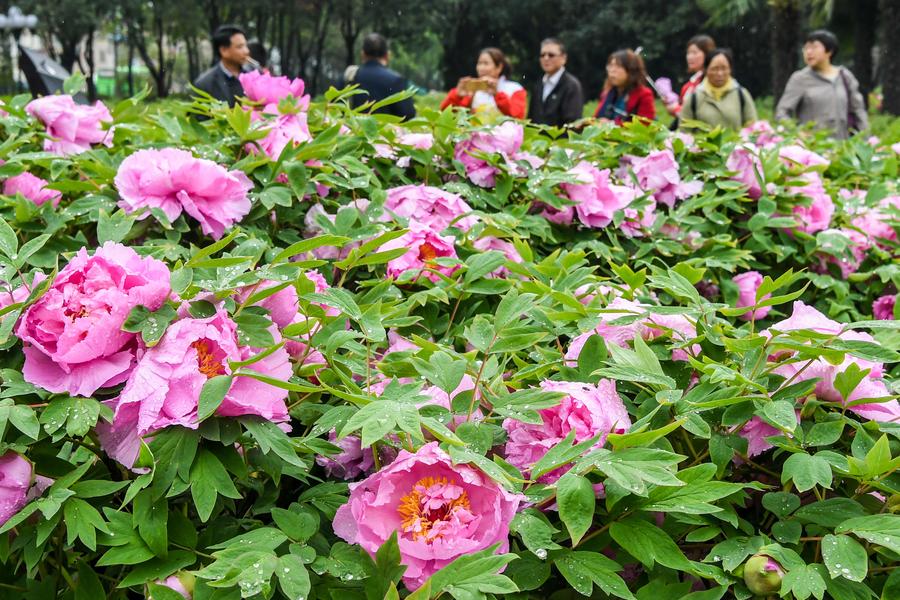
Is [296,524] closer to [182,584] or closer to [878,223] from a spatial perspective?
[182,584]

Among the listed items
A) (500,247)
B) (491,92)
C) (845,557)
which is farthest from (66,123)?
(491,92)

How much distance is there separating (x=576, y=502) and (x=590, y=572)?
0.33ft

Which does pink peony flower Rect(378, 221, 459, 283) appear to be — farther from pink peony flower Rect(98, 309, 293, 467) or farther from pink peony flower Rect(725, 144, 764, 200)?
pink peony flower Rect(725, 144, 764, 200)

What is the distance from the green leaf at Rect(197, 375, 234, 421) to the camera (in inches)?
40.7

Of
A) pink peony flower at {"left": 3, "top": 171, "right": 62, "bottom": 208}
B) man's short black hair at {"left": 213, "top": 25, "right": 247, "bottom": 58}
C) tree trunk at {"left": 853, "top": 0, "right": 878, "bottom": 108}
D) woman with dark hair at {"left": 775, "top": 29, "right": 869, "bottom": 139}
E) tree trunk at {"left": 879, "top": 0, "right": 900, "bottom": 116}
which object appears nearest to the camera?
pink peony flower at {"left": 3, "top": 171, "right": 62, "bottom": 208}

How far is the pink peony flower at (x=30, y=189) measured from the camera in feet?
6.36

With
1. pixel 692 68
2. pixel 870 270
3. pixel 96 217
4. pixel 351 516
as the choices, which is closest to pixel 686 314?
pixel 351 516

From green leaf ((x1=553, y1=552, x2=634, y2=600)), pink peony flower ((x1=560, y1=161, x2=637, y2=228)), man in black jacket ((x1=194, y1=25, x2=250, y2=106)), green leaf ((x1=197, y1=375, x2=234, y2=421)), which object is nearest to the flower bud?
green leaf ((x1=553, y1=552, x2=634, y2=600))

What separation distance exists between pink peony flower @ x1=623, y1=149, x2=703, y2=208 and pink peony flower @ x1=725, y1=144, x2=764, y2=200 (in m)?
0.16

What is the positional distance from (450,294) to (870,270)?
1446 millimetres

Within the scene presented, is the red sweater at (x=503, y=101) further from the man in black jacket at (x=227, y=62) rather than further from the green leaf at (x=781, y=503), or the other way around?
the green leaf at (x=781, y=503)

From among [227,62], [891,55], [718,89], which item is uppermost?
[227,62]

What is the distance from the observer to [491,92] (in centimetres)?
796

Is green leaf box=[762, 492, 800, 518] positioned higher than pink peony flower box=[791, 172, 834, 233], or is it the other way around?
pink peony flower box=[791, 172, 834, 233]
